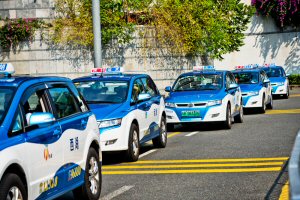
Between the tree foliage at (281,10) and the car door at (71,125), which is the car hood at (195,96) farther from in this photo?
the tree foliage at (281,10)

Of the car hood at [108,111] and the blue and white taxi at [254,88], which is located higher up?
the car hood at [108,111]

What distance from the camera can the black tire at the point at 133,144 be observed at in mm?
13602

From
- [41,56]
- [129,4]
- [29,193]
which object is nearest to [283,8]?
[129,4]

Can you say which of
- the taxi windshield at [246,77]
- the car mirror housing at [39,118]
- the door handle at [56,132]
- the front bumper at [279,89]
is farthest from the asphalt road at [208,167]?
the front bumper at [279,89]

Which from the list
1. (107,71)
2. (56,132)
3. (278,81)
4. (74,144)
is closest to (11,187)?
(56,132)

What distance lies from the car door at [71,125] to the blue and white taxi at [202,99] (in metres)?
9.99

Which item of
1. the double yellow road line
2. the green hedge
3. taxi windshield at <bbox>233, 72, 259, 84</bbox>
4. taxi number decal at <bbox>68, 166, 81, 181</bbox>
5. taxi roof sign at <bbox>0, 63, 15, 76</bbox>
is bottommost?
the green hedge

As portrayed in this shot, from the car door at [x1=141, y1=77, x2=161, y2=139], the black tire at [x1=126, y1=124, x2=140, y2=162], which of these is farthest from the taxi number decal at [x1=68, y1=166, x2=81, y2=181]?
the car door at [x1=141, y1=77, x2=161, y2=139]

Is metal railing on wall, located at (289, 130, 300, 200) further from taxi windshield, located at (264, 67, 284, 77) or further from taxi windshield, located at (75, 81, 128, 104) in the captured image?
taxi windshield, located at (264, 67, 284, 77)

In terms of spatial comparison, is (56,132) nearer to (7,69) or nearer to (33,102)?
(33,102)

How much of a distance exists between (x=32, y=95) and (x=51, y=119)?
2.03 ft

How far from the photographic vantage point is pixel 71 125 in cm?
902

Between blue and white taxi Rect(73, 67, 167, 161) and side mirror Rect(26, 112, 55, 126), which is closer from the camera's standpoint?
side mirror Rect(26, 112, 55, 126)

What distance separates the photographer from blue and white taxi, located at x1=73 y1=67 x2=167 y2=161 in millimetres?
13406
